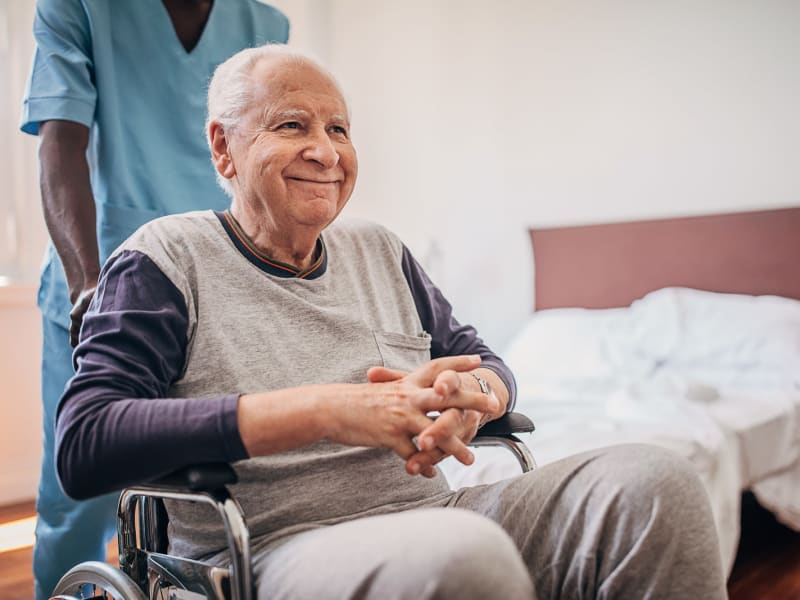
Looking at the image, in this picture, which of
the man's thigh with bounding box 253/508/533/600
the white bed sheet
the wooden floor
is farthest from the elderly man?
the wooden floor

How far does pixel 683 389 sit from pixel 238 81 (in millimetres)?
1742

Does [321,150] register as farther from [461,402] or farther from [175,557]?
[175,557]

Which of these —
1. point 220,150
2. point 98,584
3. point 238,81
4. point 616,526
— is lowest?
point 98,584

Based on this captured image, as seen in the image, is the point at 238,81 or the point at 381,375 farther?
the point at 238,81

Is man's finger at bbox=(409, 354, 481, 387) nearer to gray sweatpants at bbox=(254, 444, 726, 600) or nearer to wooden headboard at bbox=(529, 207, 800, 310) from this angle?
gray sweatpants at bbox=(254, 444, 726, 600)

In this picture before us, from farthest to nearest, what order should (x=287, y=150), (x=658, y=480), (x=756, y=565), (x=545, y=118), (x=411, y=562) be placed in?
(x=545, y=118) → (x=756, y=565) → (x=287, y=150) → (x=658, y=480) → (x=411, y=562)

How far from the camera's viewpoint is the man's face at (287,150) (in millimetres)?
1117

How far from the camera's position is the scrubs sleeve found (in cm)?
134

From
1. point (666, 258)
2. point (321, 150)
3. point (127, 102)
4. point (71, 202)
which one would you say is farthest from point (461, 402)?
point (666, 258)

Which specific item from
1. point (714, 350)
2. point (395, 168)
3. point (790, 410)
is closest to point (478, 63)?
point (395, 168)

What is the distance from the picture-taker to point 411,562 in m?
0.67

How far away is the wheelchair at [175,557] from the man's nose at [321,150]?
479 millimetres

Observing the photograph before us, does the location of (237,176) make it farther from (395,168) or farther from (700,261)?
(395,168)

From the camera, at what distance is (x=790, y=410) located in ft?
7.34
